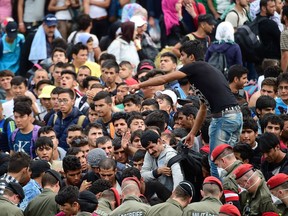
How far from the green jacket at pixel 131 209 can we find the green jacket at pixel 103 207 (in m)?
0.31

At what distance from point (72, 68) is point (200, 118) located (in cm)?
653

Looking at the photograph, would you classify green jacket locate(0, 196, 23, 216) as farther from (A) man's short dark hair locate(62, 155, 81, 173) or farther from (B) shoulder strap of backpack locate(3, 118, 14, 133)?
(B) shoulder strap of backpack locate(3, 118, 14, 133)

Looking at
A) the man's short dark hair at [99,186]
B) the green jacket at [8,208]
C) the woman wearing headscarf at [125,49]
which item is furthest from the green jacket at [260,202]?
the woman wearing headscarf at [125,49]

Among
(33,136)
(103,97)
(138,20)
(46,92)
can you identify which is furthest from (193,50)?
(138,20)

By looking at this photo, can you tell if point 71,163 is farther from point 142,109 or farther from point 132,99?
point 132,99

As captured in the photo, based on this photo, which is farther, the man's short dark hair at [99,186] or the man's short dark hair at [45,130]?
the man's short dark hair at [45,130]

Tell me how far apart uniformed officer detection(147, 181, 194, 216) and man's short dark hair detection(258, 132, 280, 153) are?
6.23ft

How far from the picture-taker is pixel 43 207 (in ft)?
50.9

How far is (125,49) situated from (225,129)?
26.5 feet

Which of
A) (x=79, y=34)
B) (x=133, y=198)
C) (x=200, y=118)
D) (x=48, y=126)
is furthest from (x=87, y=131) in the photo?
(x=79, y=34)

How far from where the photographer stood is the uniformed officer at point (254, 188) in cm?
1462

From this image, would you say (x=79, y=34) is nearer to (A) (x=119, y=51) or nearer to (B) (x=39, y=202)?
(A) (x=119, y=51)

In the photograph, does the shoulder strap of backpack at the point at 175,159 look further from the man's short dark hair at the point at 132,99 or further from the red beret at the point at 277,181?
the man's short dark hair at the point at 132,99

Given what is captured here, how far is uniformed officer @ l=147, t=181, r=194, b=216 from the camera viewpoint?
14.2 meters
